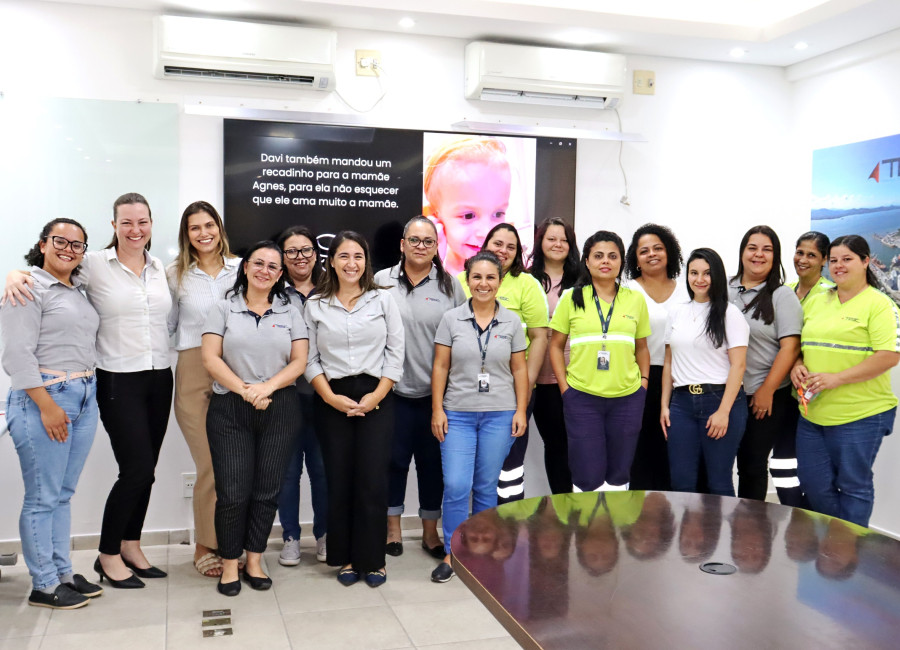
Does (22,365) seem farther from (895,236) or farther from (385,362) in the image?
(895,236)

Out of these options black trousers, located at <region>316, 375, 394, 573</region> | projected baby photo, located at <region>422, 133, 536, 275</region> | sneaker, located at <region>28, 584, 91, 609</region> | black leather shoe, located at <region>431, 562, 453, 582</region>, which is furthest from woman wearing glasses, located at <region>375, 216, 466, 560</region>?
sneaker, located at <region>28, 584, 91, 609</region>

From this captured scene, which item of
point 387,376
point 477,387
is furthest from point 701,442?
point 387,376

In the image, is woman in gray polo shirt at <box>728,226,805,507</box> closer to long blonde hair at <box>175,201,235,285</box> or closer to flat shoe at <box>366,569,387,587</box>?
flat shoe at <box>366,569,387,587</box>

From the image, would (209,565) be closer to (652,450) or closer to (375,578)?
(375,578)

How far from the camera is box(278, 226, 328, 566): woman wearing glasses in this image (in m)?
3.96

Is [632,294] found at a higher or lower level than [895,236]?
lower

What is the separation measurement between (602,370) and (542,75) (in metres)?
1.90

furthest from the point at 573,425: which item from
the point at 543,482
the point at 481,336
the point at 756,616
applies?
the point at 756,616

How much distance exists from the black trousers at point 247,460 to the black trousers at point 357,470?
19cm

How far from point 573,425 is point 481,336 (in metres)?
0.61

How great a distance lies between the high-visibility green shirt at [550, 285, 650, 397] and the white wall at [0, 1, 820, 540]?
1230mm

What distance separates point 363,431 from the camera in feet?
12.1

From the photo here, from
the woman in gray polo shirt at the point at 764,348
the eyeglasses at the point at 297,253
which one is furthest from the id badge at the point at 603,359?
the eyeglasses at the point at 297,253

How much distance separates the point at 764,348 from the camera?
3.83 m
